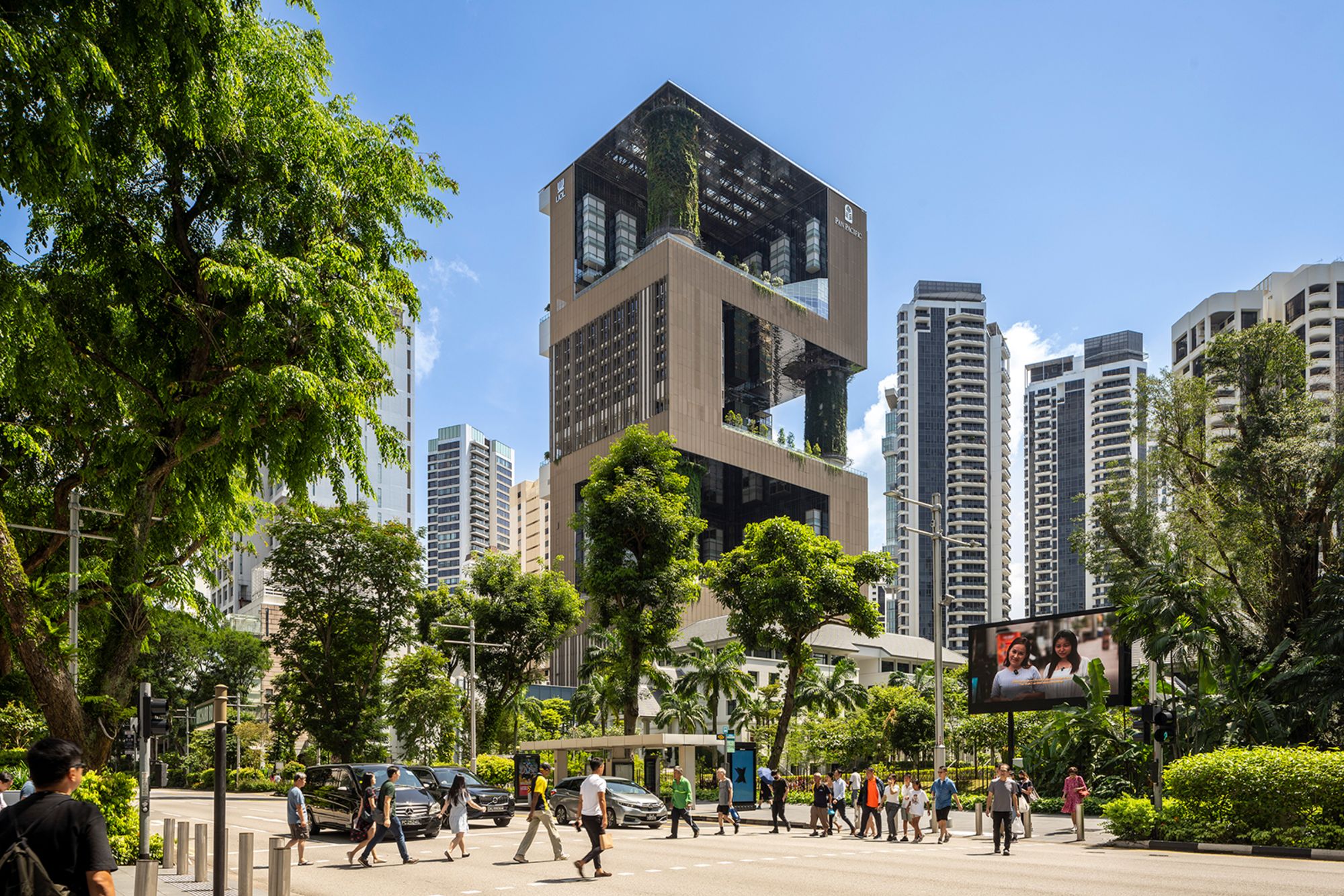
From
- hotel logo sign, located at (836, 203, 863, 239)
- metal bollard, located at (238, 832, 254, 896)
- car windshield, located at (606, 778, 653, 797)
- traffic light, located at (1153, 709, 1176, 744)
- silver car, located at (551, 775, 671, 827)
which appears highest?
hotel logo sign, located at (836, 203, 863, 239)

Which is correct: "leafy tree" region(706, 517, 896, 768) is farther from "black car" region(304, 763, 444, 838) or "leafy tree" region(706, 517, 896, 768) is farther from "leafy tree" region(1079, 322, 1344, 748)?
"black car" region(304, 763, 444, 838)

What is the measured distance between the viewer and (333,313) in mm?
14406

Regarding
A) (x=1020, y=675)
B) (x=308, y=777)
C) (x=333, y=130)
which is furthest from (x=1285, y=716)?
(x=333, y=130)

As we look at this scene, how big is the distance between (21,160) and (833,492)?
351ft

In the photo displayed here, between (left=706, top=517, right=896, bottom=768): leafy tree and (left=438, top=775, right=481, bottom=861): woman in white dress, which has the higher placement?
(left=706, top=517, right=896, bottom=768): leafy tree

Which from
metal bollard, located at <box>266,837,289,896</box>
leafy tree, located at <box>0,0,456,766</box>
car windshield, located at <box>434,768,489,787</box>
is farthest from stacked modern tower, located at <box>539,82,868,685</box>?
metal bollard, located at <box>266,837,289,896</box>

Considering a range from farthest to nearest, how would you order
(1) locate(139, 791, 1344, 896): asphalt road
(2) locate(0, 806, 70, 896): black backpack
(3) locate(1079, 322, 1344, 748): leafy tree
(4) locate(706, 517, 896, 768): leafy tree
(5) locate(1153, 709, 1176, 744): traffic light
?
(4) locate(706, 517, 896, 768): leafy tree, (3) locate(1079, 322, 1344, 748): leafy tree, (5) locate(1153, 709, 1176, 744): traffic light, (1) locate(139, 791, 1344, 896): asphalt road, (2) locate(0, 806, 70, 896): black backpack

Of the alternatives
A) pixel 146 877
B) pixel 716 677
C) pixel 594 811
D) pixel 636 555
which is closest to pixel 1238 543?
pixel 636 555

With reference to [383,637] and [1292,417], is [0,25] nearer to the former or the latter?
[1292,417]

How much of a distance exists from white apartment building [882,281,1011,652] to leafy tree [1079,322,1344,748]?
12631 centimetres

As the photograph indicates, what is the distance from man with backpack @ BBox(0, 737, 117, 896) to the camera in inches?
214

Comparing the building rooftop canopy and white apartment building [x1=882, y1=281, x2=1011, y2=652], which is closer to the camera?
the building rooftop canopy

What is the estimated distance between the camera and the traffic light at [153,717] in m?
14.9

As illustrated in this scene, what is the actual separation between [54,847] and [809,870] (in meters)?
14.7
